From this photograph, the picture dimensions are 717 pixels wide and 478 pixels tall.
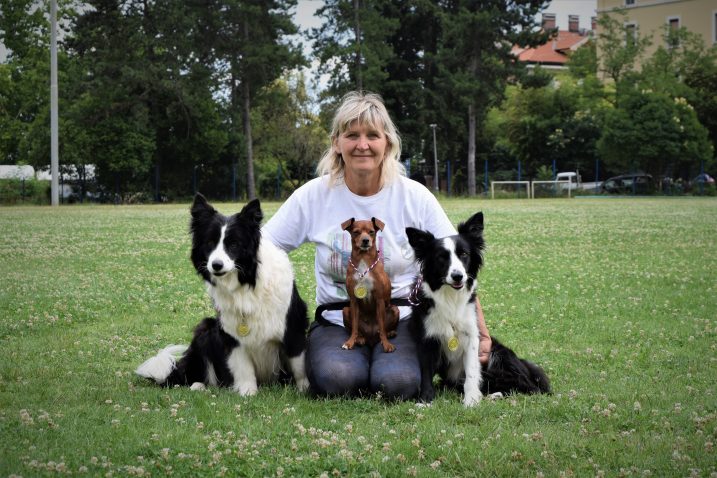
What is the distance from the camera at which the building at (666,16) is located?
58344mm

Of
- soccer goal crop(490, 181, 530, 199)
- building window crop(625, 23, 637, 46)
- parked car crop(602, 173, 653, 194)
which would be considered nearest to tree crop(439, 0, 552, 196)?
soccer goal crop(490, 181, 530, 199)

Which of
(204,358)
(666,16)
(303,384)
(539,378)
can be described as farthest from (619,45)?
(204,358)

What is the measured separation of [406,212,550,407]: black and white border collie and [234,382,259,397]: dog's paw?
119cm

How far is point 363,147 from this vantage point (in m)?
5.57

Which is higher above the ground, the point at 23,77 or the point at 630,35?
the point at 630,35

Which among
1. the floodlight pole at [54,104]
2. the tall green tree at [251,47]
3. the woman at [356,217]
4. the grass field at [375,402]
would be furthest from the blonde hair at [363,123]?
the tall green tree at [251,47]

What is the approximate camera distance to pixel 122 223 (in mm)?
24484

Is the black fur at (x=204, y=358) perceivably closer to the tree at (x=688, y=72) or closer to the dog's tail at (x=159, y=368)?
the dog's tail at (x=159, y=368)

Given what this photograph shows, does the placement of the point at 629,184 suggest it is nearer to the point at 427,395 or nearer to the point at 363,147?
the point at 363,147

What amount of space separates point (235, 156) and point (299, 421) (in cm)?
4383

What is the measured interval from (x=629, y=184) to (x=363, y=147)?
49.5 metres

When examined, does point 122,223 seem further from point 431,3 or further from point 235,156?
point 431,3

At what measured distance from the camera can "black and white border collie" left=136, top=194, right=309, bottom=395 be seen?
5160mm

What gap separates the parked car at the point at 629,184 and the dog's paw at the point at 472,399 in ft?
161
